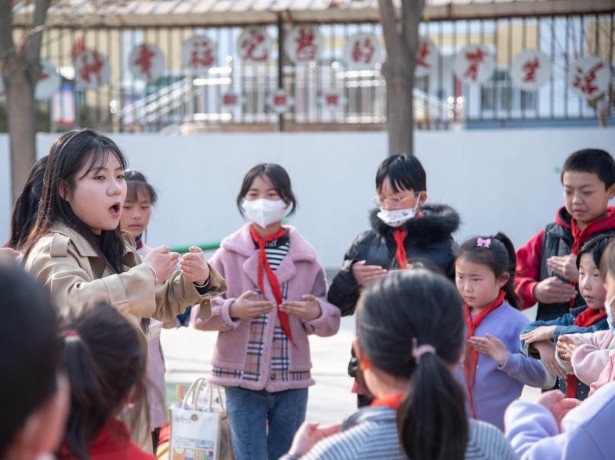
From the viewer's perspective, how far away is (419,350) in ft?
5.72

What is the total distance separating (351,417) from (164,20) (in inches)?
410

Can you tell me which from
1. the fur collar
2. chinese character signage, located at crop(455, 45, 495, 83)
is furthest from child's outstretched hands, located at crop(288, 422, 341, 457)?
chinese character signage, located at crop(455, 45, 495, 83)

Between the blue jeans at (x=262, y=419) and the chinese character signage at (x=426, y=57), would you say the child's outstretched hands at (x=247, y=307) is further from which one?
the chinese character signage at (x=426, y=57)

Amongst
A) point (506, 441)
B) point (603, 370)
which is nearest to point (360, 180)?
point (603, 370)

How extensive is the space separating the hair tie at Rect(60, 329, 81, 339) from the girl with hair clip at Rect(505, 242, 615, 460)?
1014mm

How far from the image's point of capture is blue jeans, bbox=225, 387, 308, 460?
12.3 feet

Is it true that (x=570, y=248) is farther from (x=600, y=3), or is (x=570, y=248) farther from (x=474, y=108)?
(x=474, y=108)

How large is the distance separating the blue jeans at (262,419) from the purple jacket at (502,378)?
2.76ft

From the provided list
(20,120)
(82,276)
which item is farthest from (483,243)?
(20,120)

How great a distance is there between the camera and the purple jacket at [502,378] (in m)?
3.28

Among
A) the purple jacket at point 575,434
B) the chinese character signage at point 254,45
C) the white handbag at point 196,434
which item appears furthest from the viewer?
the chinese character signage at point 254,45

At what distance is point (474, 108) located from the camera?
17828 millimetres

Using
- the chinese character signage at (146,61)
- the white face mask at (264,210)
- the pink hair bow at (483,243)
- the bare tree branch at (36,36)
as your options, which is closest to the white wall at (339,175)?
the chinese character signage at (146,61)

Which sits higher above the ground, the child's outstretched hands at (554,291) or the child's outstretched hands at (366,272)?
the child's outstretched hands at (366,272)
